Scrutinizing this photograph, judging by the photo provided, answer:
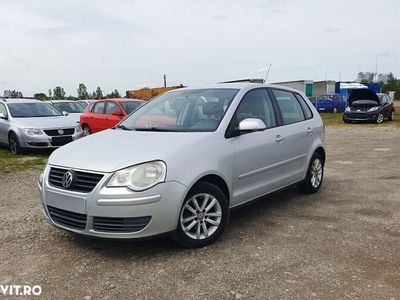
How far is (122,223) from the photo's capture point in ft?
11.8

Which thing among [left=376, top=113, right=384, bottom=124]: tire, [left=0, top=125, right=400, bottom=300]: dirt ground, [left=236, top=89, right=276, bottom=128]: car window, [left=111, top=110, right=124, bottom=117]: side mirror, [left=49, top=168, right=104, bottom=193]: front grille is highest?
[left=236, top=89, right=276, bottom=128]: car window

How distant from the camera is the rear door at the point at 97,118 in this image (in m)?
12.4

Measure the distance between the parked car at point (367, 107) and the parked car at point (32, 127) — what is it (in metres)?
15.5

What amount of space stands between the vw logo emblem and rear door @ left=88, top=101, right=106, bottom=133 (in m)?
8.68

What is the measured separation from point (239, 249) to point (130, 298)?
4.24 ft

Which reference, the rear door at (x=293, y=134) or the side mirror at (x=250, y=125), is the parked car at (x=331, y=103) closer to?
the rear door at (x=293, y=134)

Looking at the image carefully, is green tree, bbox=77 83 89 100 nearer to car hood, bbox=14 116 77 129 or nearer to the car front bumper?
car hood, bbox=14 116 77 129

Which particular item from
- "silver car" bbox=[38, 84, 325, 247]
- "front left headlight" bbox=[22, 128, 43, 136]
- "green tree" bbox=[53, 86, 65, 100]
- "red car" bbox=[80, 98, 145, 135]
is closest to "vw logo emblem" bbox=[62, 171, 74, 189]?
"silver car" bbox=[38, 84, 325, 247]

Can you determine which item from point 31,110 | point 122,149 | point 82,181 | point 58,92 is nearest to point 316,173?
point 122,149

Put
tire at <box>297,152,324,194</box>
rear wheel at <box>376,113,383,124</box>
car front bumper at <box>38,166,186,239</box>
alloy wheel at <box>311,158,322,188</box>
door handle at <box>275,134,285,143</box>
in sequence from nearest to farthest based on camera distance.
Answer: car front bumper at <box>38,166,186,239</box> → door handle at <box>275,134,285,143</box> → tire at <box>297,152,324,194</box> → alloy wheel at <box>311,158,322,188</box> → rear wheel at <box>376,113,383,124</box>

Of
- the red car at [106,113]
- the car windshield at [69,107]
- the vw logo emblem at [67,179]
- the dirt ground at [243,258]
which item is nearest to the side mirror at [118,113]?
the red car at [106,113]

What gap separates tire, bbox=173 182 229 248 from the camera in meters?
3.87

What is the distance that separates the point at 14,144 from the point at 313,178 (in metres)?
7.96

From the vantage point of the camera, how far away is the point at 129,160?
3.66 m
